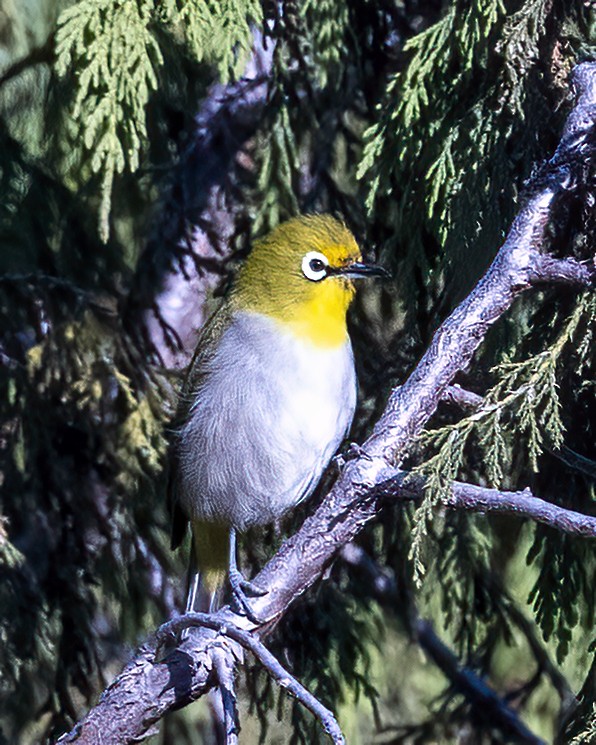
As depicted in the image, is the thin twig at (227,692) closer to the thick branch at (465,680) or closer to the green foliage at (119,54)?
the green foliage at (119,54)

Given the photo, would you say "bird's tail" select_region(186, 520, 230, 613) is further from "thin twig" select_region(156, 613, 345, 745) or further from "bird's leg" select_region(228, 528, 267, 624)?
"thin twig" select_region(156, 613, 345, 745)

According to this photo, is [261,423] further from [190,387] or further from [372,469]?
[372,469]

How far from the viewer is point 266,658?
2146 mm

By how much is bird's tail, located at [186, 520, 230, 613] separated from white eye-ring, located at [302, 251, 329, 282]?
33.2 inches

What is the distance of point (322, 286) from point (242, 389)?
0.35 metres

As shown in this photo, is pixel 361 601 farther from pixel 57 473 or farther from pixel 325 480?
pixel 57 473

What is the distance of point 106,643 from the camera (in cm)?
373

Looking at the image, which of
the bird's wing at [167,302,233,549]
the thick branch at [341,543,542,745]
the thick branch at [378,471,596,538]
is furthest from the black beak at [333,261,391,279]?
the thick branch at [341,543,542,745]

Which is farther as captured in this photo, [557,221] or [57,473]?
[57,473]

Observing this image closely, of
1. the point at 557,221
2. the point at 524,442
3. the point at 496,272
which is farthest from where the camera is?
the point at 524,442

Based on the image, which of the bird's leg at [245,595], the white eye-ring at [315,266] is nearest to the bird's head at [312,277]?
the white eye-ring at [315,266]

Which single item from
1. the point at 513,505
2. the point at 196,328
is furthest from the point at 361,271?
the point at 513,505

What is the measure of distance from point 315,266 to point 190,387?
22.4 inches

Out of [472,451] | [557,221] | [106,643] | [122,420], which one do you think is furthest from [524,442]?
[106,643]
